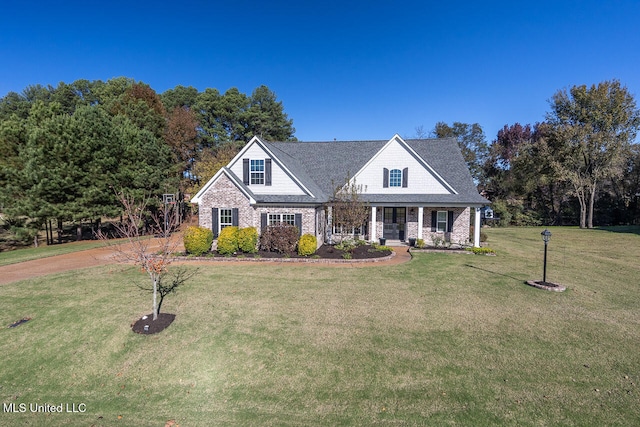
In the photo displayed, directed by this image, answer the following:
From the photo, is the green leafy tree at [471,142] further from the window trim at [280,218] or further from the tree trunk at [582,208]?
the window trim at [280,218]

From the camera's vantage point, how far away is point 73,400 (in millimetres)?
5336

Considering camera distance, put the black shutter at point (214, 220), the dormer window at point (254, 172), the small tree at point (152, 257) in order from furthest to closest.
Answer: the dormer window at point (254, 172)
the black shutter at point (214, 220)
the small tree at point (152, 257)

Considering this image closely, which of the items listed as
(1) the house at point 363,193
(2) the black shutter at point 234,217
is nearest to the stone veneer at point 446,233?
(1) the house at point 363,193

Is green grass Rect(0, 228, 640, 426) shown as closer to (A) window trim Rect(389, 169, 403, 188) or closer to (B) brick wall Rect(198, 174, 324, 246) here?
(B) brick wall Rect(198, 174, 324, 246)

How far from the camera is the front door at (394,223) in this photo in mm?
20344

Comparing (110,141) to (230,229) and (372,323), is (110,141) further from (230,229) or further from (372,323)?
A: (372,323)

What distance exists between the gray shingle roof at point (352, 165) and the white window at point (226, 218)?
73.9 inches

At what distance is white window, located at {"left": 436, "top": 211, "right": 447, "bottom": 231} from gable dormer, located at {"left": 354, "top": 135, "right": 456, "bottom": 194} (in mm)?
1448

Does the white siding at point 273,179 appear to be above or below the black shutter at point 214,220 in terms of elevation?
above

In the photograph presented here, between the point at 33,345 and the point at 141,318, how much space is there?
2.20 m

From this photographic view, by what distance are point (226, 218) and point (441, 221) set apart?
13611mm

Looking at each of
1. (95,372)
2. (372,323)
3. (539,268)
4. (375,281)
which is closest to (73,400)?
(95,372)

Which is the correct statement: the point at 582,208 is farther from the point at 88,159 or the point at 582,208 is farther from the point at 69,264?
the point at 88,159

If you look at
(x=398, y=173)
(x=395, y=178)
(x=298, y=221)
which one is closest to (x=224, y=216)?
(x=298, y=221)
